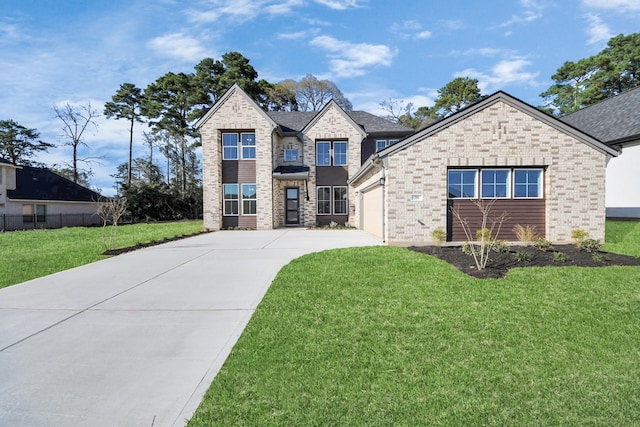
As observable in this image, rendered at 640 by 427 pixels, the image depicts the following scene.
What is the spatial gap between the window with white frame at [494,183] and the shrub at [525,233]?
1.22 m

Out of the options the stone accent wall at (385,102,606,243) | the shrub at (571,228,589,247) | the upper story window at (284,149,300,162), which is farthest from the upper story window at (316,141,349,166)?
the shrub at (571,228,589,247)

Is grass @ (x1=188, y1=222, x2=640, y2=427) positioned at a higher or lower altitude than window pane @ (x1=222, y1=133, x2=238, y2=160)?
lower

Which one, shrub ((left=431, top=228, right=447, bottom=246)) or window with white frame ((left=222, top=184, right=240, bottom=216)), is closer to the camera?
shrub ((left=431, top=228, right=447, bottom=246))

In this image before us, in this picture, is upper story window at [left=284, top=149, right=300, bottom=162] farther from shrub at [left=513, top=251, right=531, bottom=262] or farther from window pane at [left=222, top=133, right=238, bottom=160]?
shrub at [left=513, top=251, right=531, bottom=262]

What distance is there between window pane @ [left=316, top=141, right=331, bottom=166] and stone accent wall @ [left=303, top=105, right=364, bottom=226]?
0.30m

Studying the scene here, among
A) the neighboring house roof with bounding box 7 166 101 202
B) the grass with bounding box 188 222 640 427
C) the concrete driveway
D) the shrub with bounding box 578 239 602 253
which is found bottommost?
A: the concrete driveway

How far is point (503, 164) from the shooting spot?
1095 cm

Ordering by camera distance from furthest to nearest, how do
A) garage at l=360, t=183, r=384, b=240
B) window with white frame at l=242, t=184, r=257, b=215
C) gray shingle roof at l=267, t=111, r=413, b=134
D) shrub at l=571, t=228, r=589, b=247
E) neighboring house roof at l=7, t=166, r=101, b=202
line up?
1. neighboring house roof at l=7, t=166, r=101, b=202
2. gray shingle roof at l=267, t=111, r=413, b=134
3. window with white frame at l=242, t=184, r=257, b=215
4. garage at l=360, t=183, r=384, b=240
5. shrub at l=571, t=228, r=589, b=247

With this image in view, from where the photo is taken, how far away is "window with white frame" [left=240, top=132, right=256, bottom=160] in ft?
66.4

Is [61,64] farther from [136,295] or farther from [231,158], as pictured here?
[136,295]

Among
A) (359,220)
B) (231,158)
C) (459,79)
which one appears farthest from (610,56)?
(231,158)

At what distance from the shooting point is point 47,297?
19.0 feet

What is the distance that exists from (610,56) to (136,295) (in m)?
46.6

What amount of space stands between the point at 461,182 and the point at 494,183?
117cm
